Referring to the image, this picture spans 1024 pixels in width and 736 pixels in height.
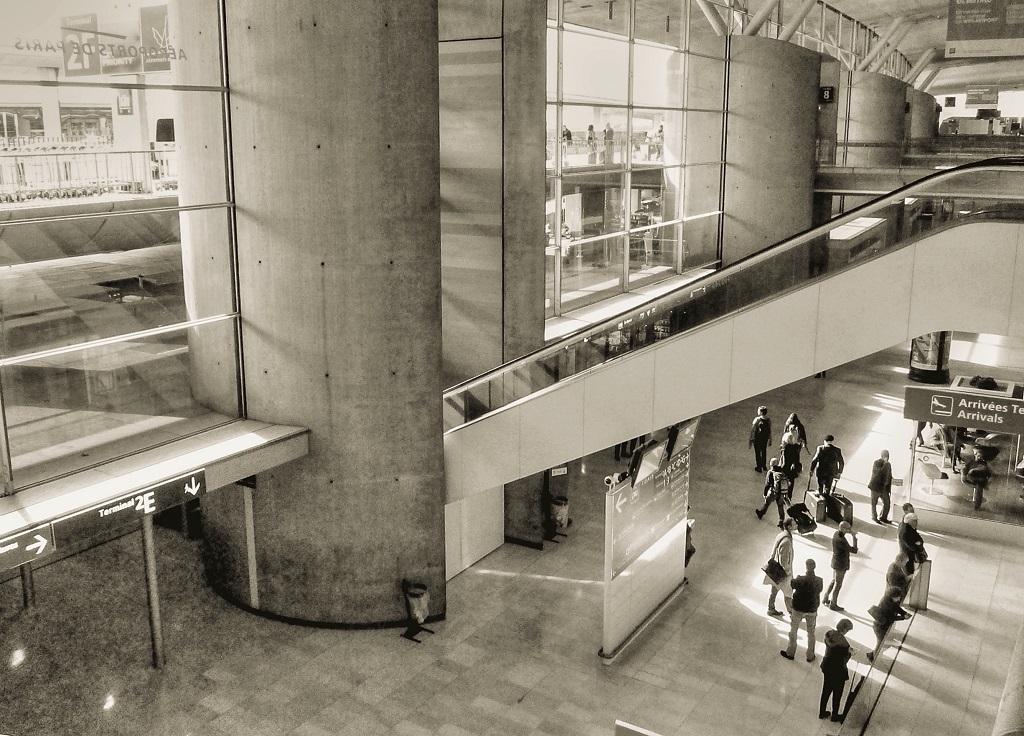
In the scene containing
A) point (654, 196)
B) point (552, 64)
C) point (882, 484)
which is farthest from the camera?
point (654, 196)

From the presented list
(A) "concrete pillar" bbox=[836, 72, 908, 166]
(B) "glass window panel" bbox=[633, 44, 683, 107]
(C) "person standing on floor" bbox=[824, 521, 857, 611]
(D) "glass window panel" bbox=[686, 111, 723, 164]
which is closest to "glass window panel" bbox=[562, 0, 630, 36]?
(B) "glass window panel" bbox=[633, 44, 683, 107]

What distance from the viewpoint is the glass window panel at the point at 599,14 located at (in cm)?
→ 1661

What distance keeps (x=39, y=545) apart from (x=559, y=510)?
26.9 feet

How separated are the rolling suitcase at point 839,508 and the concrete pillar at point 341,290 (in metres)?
6.73

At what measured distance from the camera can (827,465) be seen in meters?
16.3

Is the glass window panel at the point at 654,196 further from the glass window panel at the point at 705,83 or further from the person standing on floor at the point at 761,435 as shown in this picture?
the person standing on floor at the point at 761,435

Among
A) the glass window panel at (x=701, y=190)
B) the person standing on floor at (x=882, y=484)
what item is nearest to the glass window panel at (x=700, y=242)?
the glass window panel at (x=701, y=190)

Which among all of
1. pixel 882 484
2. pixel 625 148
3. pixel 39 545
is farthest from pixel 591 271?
pixel 39 545

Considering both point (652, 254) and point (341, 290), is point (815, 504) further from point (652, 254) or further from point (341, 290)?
point (341, 290)

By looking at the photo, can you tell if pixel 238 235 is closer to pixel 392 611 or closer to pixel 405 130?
pixel 405 130

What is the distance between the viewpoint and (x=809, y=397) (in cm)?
2483

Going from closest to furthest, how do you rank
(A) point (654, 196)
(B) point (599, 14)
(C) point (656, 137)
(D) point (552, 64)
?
1. (D) point (552, 64)
2. (B) point (599, 14)
3. (C) point (656, 137)
4. (A) point (654, 196)

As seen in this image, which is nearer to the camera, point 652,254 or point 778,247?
point 778,247

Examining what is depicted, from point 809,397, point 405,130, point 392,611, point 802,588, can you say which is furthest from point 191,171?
point 809,397
